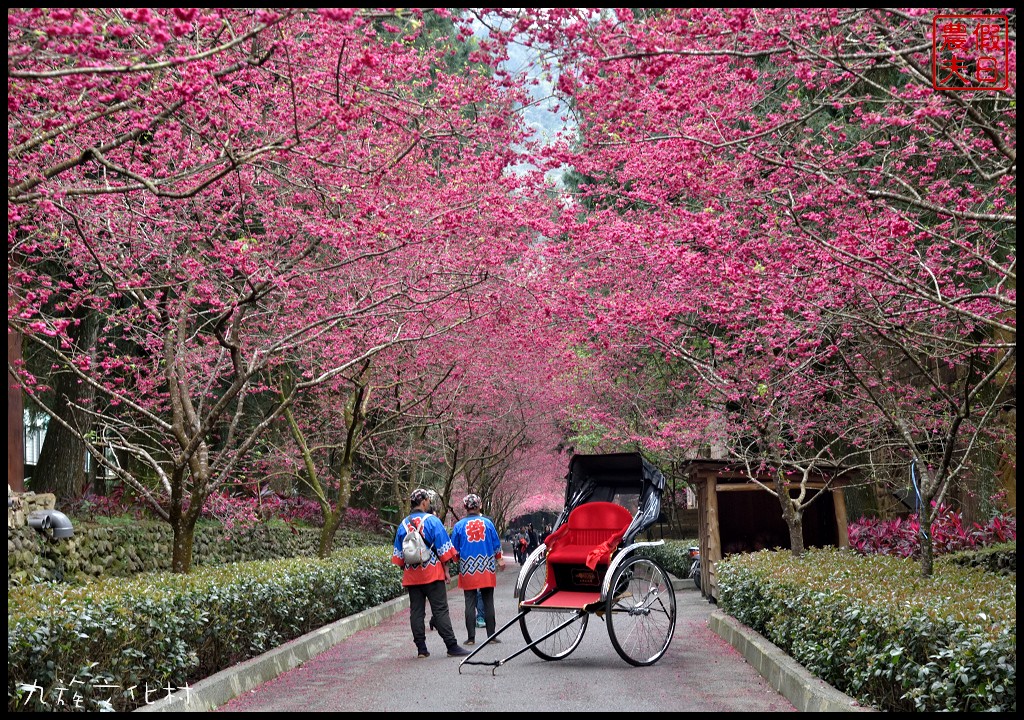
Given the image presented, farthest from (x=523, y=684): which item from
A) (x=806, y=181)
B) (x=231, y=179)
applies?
(x=231, y=179)

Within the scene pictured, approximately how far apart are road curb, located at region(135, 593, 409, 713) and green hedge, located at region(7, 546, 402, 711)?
0.20 meters

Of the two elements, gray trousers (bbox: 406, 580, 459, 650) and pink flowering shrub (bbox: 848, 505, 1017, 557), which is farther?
pink flowering shrub (bbox: 848, 505, 1017, 557)

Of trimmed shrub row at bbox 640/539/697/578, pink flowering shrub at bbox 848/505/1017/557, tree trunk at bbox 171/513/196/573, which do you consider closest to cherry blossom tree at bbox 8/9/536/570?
tree trunk at bbox 171/513/196/573

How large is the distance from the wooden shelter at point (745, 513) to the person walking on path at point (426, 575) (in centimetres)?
705

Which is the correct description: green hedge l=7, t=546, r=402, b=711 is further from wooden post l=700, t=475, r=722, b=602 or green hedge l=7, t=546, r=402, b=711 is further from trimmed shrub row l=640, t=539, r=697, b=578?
trimmed shrub row l=640, t=539, r=697, b=578

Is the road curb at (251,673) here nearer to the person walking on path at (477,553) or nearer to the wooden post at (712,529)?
the person walking on path at (477,553)

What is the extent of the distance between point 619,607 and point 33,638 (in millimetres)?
5557

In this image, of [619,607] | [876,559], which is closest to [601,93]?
[619,607]

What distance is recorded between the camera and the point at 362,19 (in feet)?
20.7

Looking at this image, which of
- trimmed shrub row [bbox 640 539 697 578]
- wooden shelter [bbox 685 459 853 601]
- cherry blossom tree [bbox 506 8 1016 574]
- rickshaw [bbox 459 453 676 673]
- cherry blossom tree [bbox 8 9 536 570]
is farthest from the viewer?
trimmed shrub row [bbox 640 539 697 578]

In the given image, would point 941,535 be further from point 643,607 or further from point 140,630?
point 140,630

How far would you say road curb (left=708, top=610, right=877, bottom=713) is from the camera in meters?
6.33

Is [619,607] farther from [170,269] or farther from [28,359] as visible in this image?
[28,359]

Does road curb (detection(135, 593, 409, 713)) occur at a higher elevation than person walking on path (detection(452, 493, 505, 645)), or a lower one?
lower
